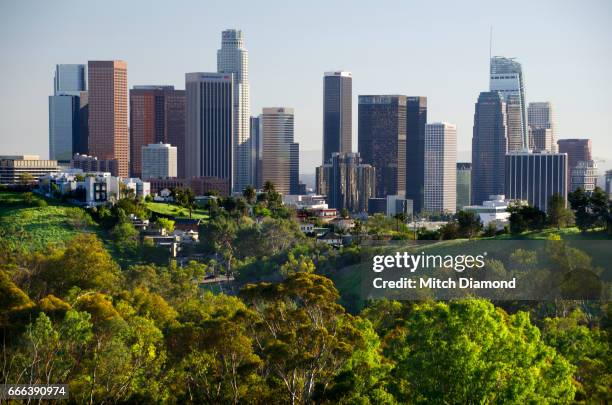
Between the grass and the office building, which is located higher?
the office building

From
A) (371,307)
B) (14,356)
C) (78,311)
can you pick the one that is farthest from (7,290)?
(371,307)

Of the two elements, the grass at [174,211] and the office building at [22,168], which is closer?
the grass at [174,211]

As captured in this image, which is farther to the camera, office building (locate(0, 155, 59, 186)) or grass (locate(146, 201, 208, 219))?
office building (locate(0, 155, 59, 186))

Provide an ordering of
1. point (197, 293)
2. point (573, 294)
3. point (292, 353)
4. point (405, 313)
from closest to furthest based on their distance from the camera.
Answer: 1. point (292, 353)
2. point (405, 313)
3. point (573, 294)
4. point (197, 293)

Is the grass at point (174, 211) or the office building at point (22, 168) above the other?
the office building at point (22, 168)

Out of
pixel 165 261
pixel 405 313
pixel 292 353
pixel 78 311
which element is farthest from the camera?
pixel 165 261

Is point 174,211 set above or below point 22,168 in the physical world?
below

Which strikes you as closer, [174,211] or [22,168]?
[174,211]

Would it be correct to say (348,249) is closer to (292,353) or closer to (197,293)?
(197,293)
